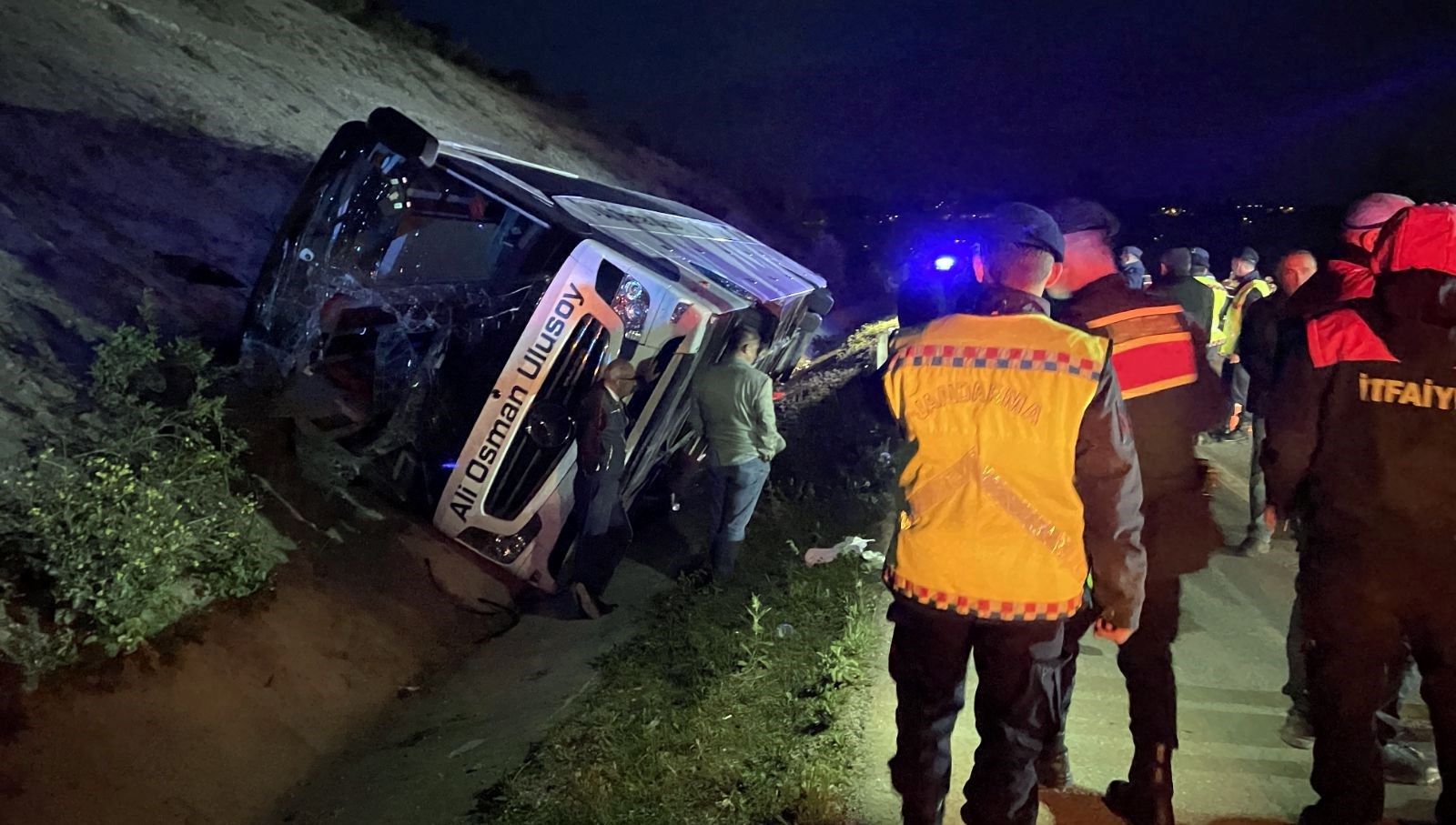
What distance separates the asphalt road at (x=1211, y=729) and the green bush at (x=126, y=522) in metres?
3.34

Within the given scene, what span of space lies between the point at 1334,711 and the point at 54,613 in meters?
4.92

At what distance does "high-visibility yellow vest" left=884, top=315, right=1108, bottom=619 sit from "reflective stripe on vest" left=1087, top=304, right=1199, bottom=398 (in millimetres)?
522

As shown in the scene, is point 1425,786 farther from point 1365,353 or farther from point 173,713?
point 173,713

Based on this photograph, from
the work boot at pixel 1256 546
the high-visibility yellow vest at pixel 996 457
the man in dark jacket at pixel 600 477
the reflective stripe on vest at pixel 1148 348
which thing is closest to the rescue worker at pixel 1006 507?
the high-visibility yellow vest at pixel 996 457

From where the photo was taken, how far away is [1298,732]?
3350 mm

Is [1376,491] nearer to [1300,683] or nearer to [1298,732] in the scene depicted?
[1300,683]

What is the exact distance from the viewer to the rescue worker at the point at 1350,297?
120 inches

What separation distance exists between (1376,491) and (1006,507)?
1.14m

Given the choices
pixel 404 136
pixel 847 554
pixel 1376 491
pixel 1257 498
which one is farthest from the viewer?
pixel 847 554

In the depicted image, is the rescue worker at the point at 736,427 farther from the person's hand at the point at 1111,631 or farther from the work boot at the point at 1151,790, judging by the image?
the person's hand at the point at 1111,631

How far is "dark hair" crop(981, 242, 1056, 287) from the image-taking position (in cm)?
232

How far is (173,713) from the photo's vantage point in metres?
3.87

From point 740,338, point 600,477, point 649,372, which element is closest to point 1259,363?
point 740,338

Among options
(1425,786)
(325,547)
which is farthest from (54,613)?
(1425,786)
